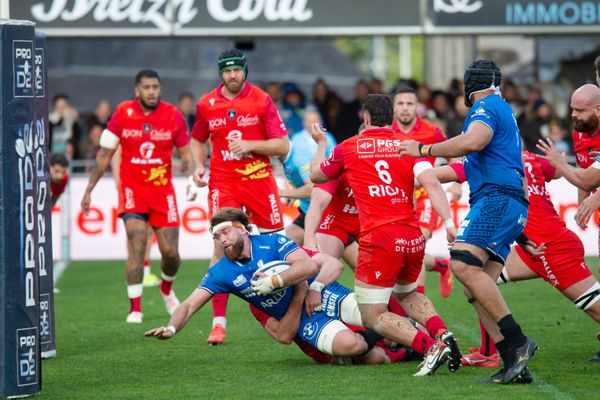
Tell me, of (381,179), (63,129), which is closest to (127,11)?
(63,129)

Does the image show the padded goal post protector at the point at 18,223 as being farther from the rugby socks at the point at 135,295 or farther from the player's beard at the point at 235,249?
the rugby socks at the point at 135,295

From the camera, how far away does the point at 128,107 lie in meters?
13.0

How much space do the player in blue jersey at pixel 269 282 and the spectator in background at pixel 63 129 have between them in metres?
12.2

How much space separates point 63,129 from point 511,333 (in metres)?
14.5

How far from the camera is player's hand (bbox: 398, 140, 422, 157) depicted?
844cm

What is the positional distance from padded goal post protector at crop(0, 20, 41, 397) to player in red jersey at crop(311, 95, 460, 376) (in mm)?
2423

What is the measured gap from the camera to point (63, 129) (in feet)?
70.9

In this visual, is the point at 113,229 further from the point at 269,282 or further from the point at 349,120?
the point at 269,282

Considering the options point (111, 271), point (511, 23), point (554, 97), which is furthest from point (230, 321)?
point (554, 97)

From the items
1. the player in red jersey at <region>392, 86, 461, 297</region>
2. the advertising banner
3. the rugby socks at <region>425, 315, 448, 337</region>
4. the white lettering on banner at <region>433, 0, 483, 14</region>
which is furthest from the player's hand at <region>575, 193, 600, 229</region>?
the white lettering on banner at <region>433, 0, 483, 14</region>

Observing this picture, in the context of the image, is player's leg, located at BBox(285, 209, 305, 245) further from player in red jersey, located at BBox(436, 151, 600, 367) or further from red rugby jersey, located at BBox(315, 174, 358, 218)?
player in red jersey, located at BBox(436, 151, 600, 367)

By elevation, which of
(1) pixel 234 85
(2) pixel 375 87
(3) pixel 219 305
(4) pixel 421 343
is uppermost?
(2) pixel 375 87

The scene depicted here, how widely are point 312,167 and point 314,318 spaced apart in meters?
1.19

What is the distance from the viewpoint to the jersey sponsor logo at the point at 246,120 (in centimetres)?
1146
